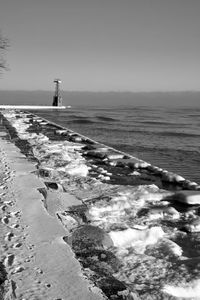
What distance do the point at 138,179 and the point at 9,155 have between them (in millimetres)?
3822

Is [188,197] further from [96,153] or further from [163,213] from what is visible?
[96,153]

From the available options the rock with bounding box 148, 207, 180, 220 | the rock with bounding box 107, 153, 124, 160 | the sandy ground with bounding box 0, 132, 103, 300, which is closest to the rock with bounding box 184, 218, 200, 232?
the rock with bounding box 148, 207, 180, 220

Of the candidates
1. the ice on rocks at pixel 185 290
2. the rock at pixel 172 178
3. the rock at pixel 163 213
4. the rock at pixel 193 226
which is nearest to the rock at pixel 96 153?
Answer: the rock at pixel 172 178

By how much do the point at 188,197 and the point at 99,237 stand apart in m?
3.04

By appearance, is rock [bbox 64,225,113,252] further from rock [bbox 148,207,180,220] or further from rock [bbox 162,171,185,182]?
rock [bbox 162,171,185,182]

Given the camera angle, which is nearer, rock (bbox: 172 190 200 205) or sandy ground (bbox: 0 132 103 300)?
sandy ground (bbox: 0 132 103 300)

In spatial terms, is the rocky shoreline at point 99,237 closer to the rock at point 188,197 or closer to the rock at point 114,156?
the rock at point 188,197

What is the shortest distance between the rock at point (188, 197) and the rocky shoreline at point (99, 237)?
2 centimetres

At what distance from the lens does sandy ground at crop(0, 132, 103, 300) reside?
3.69 m

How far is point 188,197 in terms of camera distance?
7.59m

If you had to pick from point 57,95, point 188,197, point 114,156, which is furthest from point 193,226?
point 57,95

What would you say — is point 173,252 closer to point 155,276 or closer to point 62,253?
point 155,276

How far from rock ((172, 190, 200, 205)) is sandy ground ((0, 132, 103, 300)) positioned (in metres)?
2.19

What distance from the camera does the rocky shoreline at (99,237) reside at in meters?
→ 3.94
